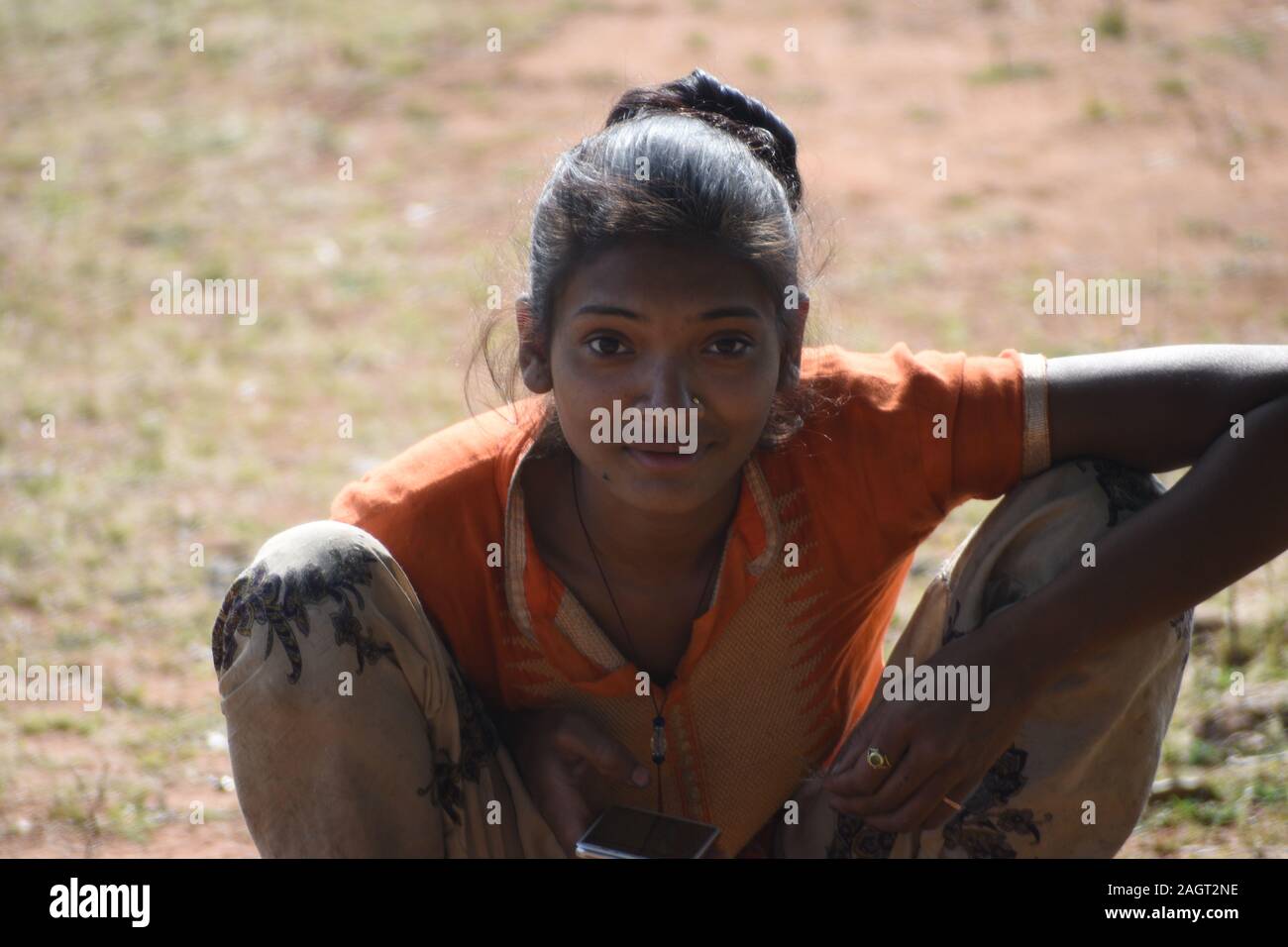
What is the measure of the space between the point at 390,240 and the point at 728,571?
166 inches

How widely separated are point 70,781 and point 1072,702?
7.01ft

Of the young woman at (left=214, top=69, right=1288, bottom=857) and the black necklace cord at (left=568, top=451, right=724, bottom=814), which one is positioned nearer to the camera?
the young woman at (left=214, top=69, right=1288, bottom=857)

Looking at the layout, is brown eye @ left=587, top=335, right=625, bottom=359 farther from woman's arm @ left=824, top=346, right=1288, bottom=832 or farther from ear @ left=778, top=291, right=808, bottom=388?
woman's arm @ left=824, top=346, right=1288, bottom=832

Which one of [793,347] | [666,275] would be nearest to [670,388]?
[666,275]

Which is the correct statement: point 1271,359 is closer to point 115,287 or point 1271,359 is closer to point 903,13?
point 115,287

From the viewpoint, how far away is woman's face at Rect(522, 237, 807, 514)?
231cm

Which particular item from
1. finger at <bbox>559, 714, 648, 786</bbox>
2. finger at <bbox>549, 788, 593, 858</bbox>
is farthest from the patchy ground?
finger at <bbox>549, 788, 593, 858</bbox>

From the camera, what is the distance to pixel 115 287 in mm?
6004

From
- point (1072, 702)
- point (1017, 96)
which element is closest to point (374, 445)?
point (1072, 702)

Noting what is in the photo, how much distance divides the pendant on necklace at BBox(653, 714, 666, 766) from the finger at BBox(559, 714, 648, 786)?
1.4 inches

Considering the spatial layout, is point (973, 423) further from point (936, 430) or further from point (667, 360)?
point (667, 360)

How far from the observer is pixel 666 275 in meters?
2.31

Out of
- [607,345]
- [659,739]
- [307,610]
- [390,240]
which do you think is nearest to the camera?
[307,610]

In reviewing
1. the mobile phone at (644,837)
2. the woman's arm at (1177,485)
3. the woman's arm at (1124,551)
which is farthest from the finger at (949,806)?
the mobile phone at (644,837)
